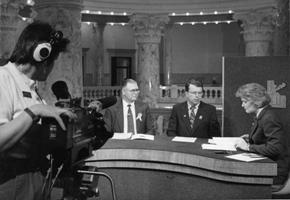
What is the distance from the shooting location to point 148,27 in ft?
46.2

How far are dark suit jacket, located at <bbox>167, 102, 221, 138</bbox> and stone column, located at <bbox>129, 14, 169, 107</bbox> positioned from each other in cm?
818

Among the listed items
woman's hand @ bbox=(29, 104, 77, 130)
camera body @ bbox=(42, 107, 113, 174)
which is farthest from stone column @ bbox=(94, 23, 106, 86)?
woman's hand @ bbox=(29, 104, 77, 130)

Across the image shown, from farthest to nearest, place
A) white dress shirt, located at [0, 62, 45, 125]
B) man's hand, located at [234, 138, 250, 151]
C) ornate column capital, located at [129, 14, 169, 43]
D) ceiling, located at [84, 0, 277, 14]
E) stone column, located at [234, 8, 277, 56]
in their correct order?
ceiling, located at [84, 0, 277, 14], ornate column capital, located at [129, 14, 169, 43], stone column, located at [234, 8, 277, 56], man's hand, located at [234, 138, 250, 151], white dress shirt, located at [0, 62, 45, 125]

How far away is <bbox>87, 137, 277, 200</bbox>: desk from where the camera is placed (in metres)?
3.80

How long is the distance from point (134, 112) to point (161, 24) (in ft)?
29.4

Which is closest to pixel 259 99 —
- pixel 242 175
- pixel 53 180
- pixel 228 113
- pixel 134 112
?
pixel 242 175

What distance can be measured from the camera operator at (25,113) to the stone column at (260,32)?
11.6 meters

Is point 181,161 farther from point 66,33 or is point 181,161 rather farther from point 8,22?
point 66,33

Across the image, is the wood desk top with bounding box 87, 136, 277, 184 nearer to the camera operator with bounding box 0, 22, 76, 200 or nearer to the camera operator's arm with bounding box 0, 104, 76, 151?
the camera operator with bounding box 0, 22, 76, 200

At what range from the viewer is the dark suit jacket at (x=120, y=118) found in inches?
227

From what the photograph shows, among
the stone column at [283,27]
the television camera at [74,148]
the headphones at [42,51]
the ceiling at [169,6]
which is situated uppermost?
the ceiling at [169,6]

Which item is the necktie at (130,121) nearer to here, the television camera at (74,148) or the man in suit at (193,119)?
the man in suit at (193,119)

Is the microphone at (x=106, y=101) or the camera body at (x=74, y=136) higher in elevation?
the microphone at (x=106, y=101)

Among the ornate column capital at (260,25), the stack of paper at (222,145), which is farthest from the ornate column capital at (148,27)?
the stack of paper at (222,145)
